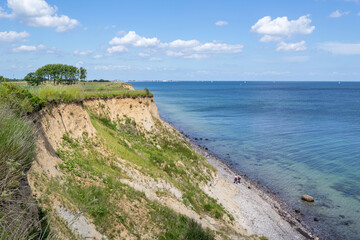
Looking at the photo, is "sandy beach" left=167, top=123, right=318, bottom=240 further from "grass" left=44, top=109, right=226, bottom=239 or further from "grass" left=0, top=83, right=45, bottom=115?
"grass" left=0, top=83, right=45, bottom=115

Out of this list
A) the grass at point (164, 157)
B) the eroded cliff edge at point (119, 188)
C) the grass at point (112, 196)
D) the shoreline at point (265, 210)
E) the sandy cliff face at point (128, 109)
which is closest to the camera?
the eroded cliff edge at point (119, 188)

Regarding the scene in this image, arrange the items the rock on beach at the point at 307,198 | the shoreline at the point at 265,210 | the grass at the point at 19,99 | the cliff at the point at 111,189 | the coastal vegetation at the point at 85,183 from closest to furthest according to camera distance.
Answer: the coastal vegetation at the point at 85,183
the grass at the point at 19,99
the cliff at the point at 111,189
the shoreline at the point at 265,210
the rock on beach at the point at 307,198

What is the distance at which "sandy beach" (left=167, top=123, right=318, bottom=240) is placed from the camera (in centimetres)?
2534

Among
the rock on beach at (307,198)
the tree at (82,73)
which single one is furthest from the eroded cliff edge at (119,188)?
the tree at (82,73)

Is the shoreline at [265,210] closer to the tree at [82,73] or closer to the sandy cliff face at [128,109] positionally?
the sandy cliff face at [128,109]

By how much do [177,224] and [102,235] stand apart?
5.64m

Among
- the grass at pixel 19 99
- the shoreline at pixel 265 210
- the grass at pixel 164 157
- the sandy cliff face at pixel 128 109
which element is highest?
the grass at pixel 19 99

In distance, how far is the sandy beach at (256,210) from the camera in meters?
25.3

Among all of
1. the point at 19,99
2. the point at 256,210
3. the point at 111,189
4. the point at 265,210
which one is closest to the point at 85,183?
the point at 111,189

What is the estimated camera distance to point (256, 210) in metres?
28.8

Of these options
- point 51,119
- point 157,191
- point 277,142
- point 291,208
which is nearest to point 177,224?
point 157,191

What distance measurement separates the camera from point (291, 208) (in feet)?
102

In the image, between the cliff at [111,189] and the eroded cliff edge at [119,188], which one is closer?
the cliff at [111,189]

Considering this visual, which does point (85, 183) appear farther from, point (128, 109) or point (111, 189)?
point (128, 109)
